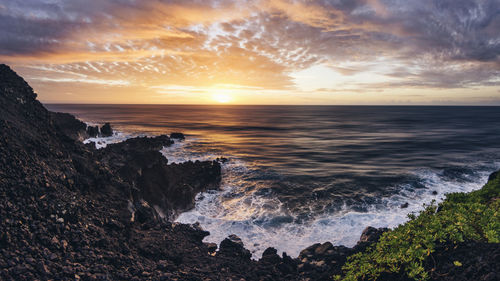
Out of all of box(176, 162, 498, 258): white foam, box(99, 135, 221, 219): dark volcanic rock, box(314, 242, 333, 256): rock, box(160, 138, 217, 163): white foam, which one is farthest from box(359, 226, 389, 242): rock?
box(160, 138, 217, 163): white foam

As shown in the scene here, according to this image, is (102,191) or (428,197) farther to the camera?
(428,197)

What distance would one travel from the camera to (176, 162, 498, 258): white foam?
16.5m

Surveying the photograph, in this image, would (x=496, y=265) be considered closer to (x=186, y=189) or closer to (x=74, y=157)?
(x=74, y=157)

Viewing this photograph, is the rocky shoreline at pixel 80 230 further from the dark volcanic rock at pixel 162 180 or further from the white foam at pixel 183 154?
the white foam at pixel 183 154

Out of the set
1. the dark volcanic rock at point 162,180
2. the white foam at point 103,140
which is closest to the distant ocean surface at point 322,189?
the dark volcanic rock at point 162,180

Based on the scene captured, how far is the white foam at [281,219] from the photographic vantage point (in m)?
16.5

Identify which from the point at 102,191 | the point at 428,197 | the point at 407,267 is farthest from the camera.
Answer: the point at 428,197

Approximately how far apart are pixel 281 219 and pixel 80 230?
13.9 meters

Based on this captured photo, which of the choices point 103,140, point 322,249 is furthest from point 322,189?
point 103,140

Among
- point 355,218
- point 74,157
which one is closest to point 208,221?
point 74,157

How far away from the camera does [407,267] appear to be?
734 cm

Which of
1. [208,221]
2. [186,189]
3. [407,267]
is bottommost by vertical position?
[208,221]

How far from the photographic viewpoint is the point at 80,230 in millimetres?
9164

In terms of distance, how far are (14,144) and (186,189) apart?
497 inches
